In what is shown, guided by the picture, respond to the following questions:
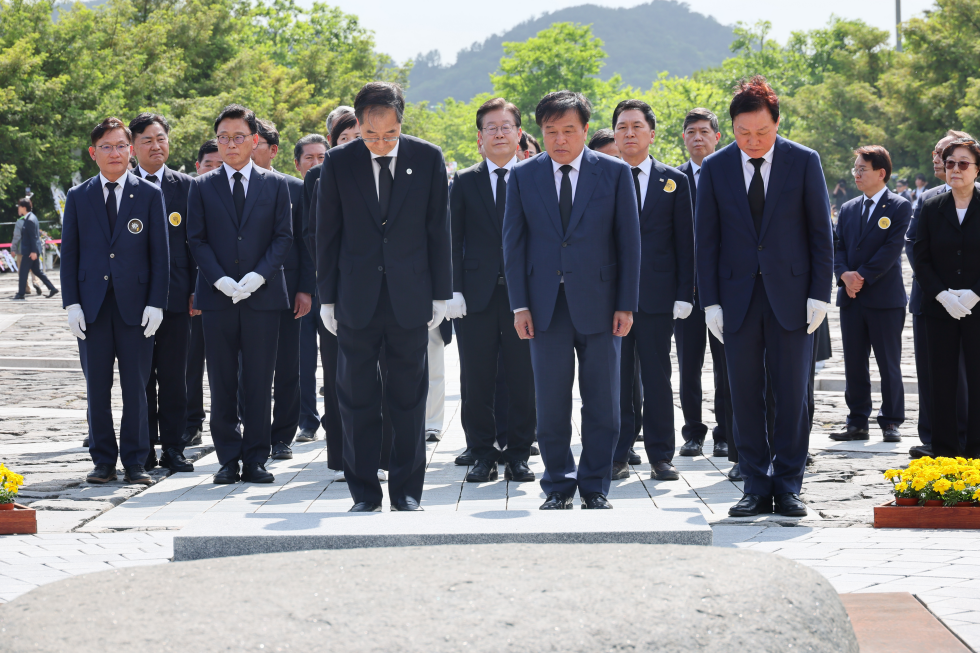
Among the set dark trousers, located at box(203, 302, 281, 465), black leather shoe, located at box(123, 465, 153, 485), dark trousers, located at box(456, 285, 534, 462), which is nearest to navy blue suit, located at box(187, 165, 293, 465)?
dark trousers, located at box(203, 302, 281, 465)

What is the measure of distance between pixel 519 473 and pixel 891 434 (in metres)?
3.23

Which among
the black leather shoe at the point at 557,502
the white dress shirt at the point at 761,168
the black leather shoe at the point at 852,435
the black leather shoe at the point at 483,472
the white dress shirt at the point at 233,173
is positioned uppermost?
the white dress shirt at the point at 233,173

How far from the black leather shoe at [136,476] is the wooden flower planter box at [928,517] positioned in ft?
14.8

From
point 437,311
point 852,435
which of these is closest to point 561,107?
point 437,311

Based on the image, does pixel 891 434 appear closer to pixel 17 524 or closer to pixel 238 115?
pixel 238 115

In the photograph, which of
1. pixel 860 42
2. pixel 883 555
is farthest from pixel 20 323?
pixel 860 42

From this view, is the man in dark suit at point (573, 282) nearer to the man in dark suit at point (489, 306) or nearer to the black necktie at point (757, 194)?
the black necktie at point (757, 194)

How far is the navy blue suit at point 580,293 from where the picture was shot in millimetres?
5812

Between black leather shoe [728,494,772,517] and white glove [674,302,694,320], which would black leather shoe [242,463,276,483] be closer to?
white glove [674,302,694,320]

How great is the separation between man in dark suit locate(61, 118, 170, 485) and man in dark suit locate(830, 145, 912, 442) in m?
5.20

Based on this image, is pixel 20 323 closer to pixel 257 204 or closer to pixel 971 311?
pixel 257 204

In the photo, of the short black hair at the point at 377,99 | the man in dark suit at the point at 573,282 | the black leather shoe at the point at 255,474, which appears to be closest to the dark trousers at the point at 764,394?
the man in dark suit at the point at 573,282

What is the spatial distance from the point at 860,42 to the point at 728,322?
55944mm

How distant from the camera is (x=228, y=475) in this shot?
7109 mm
